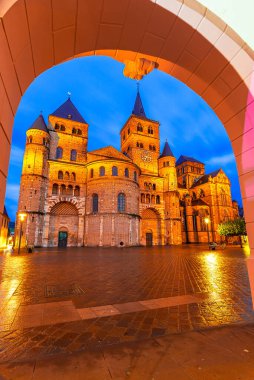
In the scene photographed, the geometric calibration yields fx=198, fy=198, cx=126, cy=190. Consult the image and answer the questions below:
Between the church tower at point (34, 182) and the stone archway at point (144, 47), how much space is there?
30.3 m

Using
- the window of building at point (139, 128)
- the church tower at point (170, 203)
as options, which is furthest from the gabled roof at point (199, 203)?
the window of building at point (139, 128)

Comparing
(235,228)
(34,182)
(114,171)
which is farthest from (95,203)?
(235,228)

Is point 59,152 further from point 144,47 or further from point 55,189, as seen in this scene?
point 144,47

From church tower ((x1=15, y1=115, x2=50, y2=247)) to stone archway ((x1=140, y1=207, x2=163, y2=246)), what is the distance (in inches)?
782

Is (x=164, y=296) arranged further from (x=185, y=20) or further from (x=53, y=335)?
(x=185, y=20)

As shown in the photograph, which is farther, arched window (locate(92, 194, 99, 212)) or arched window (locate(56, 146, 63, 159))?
arched window (locate(56, 146, 63, 159))

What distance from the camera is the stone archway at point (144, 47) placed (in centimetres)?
198

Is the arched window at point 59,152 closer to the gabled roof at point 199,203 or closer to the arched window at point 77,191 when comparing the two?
the arched window at point 77,191

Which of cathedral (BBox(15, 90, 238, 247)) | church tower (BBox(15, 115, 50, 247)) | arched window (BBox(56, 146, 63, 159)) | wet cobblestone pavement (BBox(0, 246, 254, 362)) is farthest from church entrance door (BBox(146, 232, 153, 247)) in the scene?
wet cobblestone pavement (BBox(0, 246, 254, 362))

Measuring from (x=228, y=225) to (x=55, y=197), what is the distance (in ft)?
93.0

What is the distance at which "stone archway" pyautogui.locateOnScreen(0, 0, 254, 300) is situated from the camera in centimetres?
198

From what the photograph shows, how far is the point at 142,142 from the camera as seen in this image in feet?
156

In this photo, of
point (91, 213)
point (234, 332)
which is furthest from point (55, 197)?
point (234, 332)

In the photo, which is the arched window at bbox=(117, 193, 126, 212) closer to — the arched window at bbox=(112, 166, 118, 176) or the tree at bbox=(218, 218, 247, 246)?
the arched window at bbox=(112, 166, 118, 176)
